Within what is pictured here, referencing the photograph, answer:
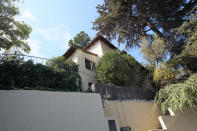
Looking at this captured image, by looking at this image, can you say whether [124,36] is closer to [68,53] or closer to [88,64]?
[88,64]

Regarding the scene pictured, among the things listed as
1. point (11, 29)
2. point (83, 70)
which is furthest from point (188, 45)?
point (11, 29)

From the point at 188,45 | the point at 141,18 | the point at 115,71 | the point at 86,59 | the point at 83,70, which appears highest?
the point at 141,18

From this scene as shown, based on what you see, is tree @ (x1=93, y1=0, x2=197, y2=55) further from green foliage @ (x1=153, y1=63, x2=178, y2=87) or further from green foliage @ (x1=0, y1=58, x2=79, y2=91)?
green foliage @ (x1=0, y1=58, x2=79, y2=91)

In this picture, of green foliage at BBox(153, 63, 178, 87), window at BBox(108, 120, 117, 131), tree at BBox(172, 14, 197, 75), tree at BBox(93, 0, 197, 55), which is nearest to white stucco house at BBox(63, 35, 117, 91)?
tree at BBox(93, 0, 197, 55)

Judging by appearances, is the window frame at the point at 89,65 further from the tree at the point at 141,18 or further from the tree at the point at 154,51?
the tree at the point at 154,51

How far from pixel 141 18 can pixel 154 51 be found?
3750 millimetres

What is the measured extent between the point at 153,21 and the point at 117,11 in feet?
12.9

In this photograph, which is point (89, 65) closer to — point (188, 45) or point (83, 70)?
point (83, 70)

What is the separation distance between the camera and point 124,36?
1214 centimetres

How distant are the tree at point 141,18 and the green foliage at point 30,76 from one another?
682 cm

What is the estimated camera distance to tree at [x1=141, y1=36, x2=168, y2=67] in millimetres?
12820

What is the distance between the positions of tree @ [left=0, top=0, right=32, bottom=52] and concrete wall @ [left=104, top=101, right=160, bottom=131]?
8.63 meters

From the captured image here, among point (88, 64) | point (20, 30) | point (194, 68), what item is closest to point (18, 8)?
point (20, 30)

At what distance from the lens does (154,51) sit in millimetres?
13352
